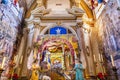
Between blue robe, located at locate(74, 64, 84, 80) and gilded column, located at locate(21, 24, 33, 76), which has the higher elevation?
gilded column, located at locate(21, 24, 33, 76)

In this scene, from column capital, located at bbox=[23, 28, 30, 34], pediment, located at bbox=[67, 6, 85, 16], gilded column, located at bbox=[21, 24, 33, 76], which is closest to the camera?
gilded column, located at bbox=[21, 24, 33, 76]

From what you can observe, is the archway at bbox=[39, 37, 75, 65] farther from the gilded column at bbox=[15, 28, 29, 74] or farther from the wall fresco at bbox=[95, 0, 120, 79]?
the wall fresco at bbox=[95, 0, 120, 79]

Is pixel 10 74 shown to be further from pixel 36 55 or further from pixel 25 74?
pixel 36 55

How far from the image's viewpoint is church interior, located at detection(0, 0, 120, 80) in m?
6.00

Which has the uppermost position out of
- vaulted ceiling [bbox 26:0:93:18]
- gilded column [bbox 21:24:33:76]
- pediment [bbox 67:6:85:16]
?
vaulted ceiling [bbox 26:0:93:18]

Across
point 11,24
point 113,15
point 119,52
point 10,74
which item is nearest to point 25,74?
point 10,74

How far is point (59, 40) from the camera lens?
24.9 ft

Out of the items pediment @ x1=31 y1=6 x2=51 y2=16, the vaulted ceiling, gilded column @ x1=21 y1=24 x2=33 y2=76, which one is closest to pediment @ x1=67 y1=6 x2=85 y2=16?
the vaulted ceiling

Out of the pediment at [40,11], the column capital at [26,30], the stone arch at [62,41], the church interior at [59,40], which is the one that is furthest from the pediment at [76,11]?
the column capital at [26,30]

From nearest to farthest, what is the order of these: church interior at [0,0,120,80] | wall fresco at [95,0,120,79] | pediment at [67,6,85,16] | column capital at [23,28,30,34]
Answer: wall fresco at [95,0,120,79] → church interior at [0,0,120,80] → column capital at [23,28,30,34] → pediment at [67,6,85,16]

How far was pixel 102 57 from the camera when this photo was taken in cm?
671

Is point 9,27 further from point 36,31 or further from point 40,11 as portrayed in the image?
point 40,11

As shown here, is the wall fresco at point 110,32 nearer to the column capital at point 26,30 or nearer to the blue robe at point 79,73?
the blue robe at point 79,73

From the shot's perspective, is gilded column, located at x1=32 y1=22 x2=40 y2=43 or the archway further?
gilded column, located at x1=32 y1=22 x2=40 y2=43
